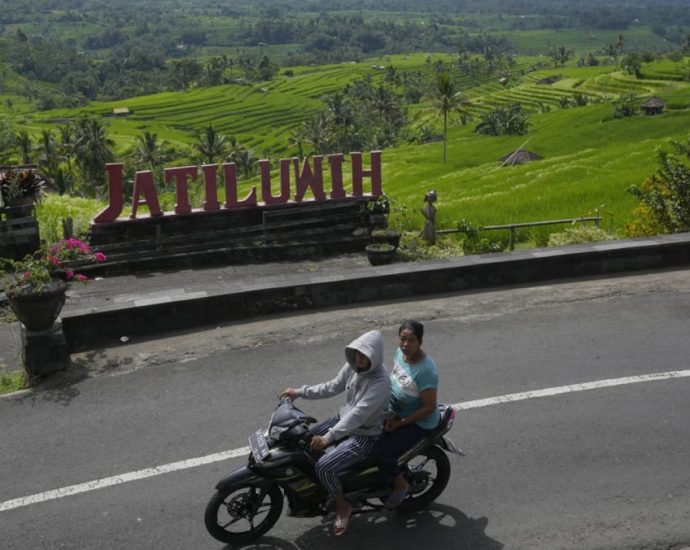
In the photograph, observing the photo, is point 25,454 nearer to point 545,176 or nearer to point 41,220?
point 41,220

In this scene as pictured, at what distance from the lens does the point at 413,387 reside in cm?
609

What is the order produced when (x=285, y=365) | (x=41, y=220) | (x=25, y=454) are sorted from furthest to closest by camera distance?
(x=41, y=220) < (x=285, y=365) < (x=25, y=454)

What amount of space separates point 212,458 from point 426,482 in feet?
6.58

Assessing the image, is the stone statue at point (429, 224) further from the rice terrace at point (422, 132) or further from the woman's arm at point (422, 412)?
the woman's arm at point (422, 412)

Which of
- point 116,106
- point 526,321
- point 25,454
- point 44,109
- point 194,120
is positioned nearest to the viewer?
point 25,454

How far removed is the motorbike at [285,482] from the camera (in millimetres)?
5844

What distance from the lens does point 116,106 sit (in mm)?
158750

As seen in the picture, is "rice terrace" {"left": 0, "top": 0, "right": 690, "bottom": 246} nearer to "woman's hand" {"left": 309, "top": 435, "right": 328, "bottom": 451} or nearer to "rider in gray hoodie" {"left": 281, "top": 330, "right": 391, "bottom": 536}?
"rider in gray hoodie" {"left": 281, "top": 330, "right": 391, "bottom": 536}

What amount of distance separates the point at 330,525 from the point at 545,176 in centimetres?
3397

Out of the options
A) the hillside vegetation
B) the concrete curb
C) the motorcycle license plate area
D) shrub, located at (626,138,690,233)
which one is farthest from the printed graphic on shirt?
the hillside vegetation

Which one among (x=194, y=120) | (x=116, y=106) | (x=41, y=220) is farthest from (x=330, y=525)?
(x=116, y=106)

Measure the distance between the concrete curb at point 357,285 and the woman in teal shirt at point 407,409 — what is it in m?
4.99

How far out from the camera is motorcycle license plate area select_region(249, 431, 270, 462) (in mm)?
5793

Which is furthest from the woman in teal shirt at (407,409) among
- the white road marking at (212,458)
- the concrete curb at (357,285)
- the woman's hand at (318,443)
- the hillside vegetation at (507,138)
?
the hillside vegetation at (507,138)
